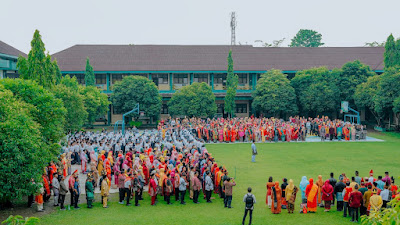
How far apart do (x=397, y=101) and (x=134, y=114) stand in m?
22.3

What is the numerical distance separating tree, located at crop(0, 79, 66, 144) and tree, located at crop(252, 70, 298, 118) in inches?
976

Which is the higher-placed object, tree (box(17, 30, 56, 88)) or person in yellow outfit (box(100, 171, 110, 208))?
tree (box(17, 30, 56, 88))

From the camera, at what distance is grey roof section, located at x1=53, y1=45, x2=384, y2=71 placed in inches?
1593

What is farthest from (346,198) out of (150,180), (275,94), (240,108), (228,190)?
(240,108)

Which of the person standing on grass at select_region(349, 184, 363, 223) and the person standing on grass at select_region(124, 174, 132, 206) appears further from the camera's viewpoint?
the person standing on grass at select_region(124, 174, 132, 206)

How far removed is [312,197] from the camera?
11.4m

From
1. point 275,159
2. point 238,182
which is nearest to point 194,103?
point 275,159

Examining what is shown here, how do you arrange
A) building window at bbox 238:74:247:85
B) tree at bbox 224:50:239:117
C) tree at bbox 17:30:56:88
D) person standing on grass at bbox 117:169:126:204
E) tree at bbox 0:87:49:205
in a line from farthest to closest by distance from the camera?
building window at bbox 238:74:247:85, tree at bbox 224:50:239:117, tree at bbox 17:30:56:88, person standing on grass at bbox 117:169:126:204, tree at bbox 0:87:49:205

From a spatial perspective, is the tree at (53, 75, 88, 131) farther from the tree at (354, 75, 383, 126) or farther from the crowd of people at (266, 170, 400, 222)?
the tree at (354, 75, 383, 126)

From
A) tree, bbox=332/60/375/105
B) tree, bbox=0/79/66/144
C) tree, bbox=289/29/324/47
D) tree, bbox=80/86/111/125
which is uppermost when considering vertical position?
tree, bbox=289/29/324/47

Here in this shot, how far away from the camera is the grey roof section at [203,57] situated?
4047cm

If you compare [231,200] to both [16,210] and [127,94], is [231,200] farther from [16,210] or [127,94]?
[127,94]

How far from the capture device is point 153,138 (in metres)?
22.2

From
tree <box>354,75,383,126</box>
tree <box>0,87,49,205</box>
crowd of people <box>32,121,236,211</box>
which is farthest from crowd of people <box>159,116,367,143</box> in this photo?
tree <box>0,87,49,205</box>
